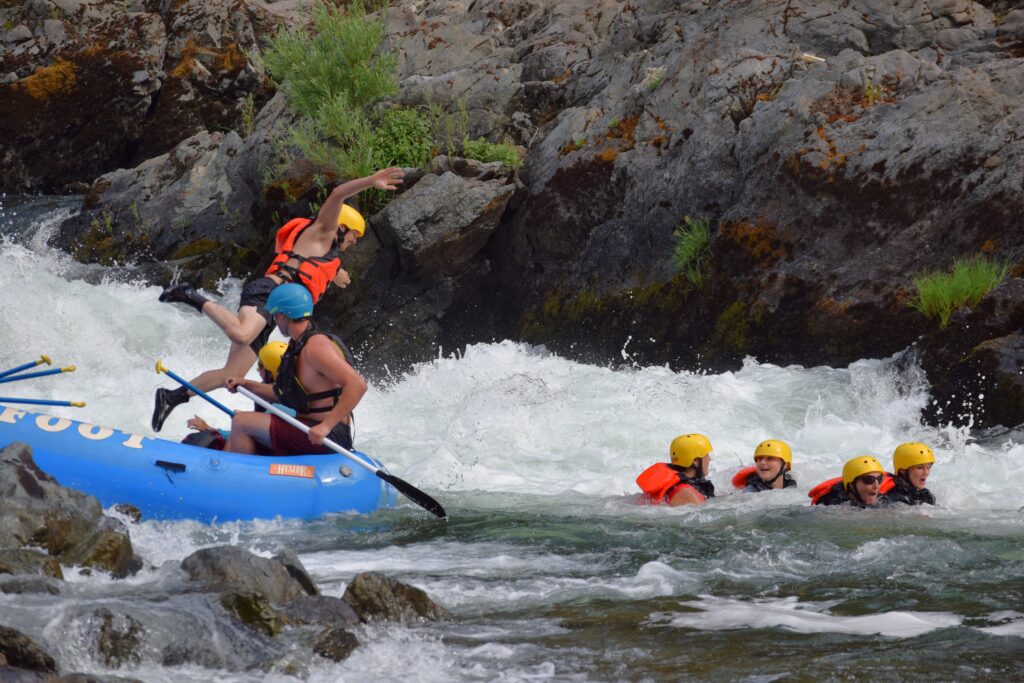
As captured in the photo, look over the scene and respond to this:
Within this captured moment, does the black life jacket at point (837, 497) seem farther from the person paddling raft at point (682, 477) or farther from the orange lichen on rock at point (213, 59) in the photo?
the orange lichen on rock at point (213, 59)

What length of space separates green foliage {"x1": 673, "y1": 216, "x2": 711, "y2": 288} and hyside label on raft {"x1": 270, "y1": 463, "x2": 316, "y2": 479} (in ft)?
14.9

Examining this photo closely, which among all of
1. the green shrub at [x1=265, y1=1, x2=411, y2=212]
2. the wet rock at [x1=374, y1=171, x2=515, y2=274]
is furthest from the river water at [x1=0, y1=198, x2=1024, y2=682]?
the green shrub at [x1=265, y1=1, x2=411, y2=212]

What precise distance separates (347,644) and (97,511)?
1717 millimetres

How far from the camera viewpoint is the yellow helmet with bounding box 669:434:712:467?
6652 millimetres

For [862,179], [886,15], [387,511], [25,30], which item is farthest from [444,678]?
[25,30]

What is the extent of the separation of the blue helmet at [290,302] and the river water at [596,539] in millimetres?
1050

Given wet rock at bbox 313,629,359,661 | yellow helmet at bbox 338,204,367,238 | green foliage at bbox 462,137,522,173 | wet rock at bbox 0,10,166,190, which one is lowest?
wet rock at bbox 313,629,359,661

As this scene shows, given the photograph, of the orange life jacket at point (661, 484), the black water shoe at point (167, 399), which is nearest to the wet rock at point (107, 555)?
the black water shoe at point (167, 399)

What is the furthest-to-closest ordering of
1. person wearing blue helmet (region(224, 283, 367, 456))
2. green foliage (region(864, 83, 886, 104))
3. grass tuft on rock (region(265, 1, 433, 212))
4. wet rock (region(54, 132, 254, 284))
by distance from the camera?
wet rock (region(54, 132, 254, 284))
grass tuft on rock (region(265, 1, 433, 212))
green foliage (region(864, 83, 886, 104))
person wearing blue helmet (region(224, 283, 367, 456))

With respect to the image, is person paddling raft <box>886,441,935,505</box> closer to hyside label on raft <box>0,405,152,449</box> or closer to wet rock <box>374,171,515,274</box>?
hyside label on raft <box>0,405,152,449</box>

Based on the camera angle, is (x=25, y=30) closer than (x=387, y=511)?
No

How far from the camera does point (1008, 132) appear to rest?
8.70 m

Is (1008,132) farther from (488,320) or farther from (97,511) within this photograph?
(97,511)

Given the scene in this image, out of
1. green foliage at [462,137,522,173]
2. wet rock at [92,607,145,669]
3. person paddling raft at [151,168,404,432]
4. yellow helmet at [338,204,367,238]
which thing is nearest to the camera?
wet rock at [92,607,145,669]
